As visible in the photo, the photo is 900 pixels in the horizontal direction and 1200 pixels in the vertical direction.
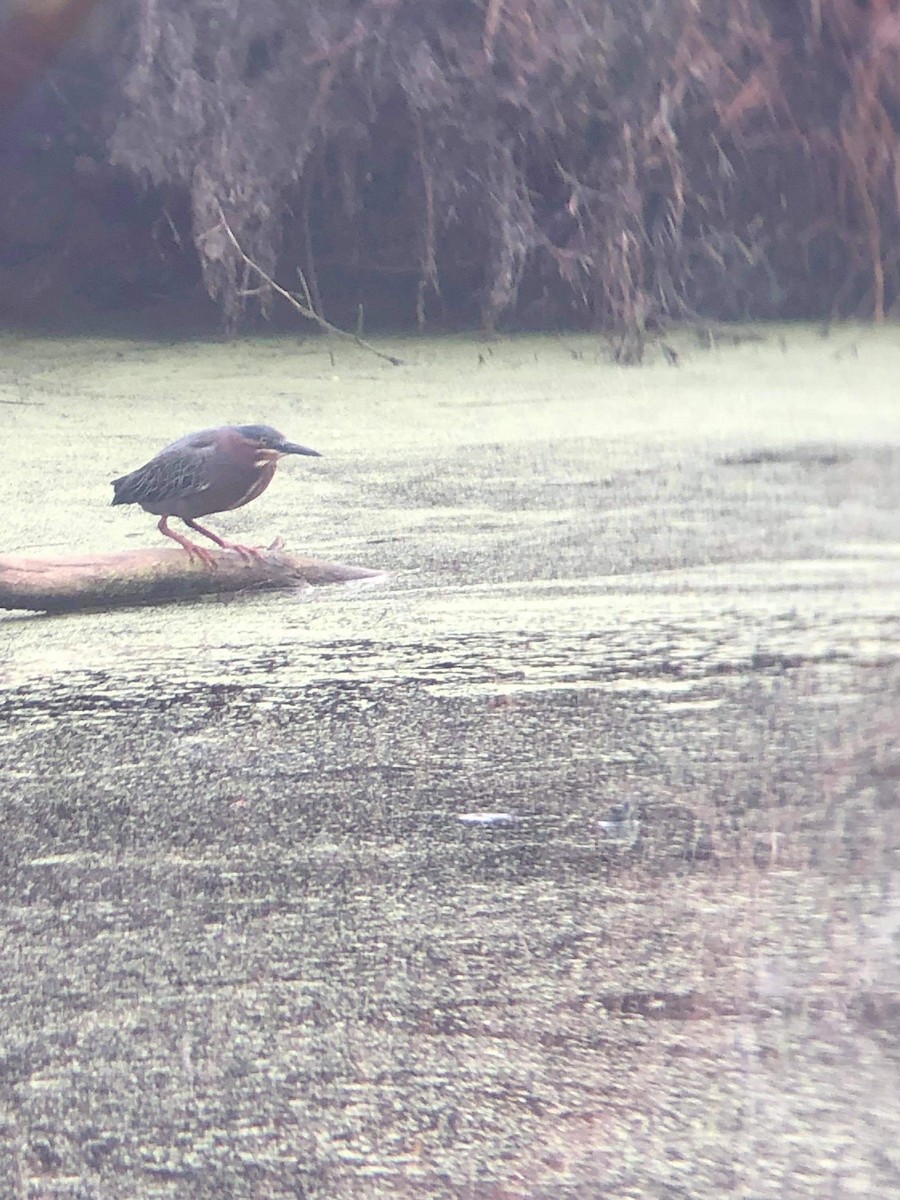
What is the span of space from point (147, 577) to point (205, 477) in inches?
3.2

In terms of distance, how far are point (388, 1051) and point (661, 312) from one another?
599mm

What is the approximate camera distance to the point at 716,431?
904mm

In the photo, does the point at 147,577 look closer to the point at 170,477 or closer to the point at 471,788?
the point at 170,477

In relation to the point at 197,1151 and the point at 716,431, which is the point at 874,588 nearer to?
the point at 716,431

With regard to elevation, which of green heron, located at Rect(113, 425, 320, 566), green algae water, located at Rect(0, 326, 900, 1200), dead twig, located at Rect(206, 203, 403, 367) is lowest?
green algae water, located at Rect(0, 326, 900, 1200)

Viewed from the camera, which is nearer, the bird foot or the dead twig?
the bird foot

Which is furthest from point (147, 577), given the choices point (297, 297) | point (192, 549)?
point (297, 297)

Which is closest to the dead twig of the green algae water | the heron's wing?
the green algae water

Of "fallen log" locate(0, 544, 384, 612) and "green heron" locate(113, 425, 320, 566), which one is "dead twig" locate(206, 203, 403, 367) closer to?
"green heron" locate(113, 425, 320, 566)

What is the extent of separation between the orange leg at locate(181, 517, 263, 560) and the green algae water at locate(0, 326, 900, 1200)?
12mm

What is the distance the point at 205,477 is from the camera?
2.84 ft

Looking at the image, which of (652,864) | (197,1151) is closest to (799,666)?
(652,864)

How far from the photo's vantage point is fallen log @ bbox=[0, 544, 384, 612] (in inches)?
32.7

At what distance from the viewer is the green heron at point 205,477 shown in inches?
33.5
